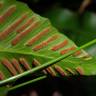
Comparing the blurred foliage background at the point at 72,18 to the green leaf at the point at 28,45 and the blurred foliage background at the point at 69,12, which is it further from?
the green leaf at the point at 28,45

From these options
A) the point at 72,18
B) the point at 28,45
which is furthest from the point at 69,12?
the point at 28,45

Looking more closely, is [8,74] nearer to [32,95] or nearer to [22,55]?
[22,55]

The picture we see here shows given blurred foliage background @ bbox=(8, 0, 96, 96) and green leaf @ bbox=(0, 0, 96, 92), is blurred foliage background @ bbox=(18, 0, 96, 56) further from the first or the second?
green leaf @ bbox=(0, 0, 96, 92)

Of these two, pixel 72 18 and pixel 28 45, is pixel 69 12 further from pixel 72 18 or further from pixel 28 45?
pixel 28 45

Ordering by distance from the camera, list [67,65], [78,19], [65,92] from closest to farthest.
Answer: [67,65] → [65,92] → [78,19]

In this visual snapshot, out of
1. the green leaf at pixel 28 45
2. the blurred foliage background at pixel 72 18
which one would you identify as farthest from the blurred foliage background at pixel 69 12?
the green leaf at pixel 28 45

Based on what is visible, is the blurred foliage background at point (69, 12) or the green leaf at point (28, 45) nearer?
the green leaf at point (28, 45)

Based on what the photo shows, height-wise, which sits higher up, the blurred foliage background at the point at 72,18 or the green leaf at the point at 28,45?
the green leaf at the point at 28,45

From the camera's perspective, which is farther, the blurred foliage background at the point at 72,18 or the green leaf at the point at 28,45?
the blurred foliage background at the point at 72,18

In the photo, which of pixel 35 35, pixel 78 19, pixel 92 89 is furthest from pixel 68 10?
pixel 35 35

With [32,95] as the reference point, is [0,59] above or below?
above
